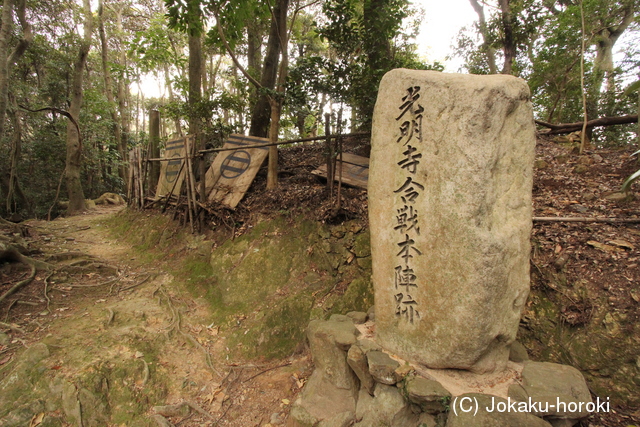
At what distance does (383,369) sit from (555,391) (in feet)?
3.87

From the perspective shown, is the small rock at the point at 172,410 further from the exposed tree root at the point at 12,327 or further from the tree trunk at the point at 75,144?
the tree trunk at the point at 75,144

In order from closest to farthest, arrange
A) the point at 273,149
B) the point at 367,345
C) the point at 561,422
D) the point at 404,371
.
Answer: the point at 561,422
the point at 404,371
the point at 367,345
the point at 273,149

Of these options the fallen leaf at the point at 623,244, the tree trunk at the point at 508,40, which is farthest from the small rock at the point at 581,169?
the tree trunk at the point at 508,40

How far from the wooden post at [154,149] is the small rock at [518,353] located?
7.97 meters

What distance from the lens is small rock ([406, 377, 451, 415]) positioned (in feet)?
7.18

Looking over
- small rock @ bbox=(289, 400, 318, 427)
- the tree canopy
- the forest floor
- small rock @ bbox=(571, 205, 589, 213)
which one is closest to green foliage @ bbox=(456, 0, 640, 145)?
the tree canopy

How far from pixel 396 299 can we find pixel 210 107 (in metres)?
6.30

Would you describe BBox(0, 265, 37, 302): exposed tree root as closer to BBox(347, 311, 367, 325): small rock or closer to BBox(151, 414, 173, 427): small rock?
BBox(151, 414, 173, 427): small rock

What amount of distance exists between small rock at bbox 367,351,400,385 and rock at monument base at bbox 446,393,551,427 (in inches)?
19.0

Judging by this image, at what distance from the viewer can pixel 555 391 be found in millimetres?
2174

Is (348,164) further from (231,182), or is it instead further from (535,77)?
(535,77)

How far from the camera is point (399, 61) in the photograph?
5246mm

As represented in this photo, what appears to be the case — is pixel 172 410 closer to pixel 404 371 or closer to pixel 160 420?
pixel 160 420

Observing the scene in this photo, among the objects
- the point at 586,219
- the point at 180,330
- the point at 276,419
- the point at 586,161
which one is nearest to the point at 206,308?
the point at 180,330
